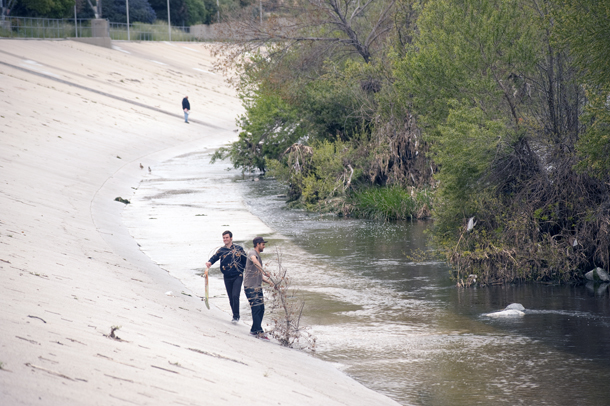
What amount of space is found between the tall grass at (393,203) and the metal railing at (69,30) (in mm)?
45599

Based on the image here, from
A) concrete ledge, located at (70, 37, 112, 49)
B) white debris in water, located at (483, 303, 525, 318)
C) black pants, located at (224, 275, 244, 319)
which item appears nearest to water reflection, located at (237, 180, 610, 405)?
white debris in water, located at (483, 303, 525, 318)

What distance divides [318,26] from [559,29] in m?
14.5

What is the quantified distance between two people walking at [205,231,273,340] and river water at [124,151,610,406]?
113cm

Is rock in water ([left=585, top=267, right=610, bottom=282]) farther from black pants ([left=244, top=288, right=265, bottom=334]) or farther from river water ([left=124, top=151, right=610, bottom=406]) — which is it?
black pants ([left=244, top=288, right=265, bottom=334])

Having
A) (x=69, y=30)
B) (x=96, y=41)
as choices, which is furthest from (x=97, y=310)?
(x=69, y=30)

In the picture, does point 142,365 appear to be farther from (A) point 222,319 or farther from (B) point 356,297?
(B) point 356,297

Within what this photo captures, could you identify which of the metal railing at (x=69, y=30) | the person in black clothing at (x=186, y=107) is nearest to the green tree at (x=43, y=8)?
the metal railing at (x=69, y=30)

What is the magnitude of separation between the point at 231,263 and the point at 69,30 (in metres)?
62.0

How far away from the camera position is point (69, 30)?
66.9m

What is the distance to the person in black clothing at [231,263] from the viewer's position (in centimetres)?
1114

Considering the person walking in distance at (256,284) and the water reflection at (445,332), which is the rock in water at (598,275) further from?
the person walking in distance at (256,284)

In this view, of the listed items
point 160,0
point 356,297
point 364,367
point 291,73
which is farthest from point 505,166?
point 160,0

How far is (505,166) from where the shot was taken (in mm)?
14773

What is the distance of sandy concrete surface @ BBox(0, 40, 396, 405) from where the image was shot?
6.71 meters
